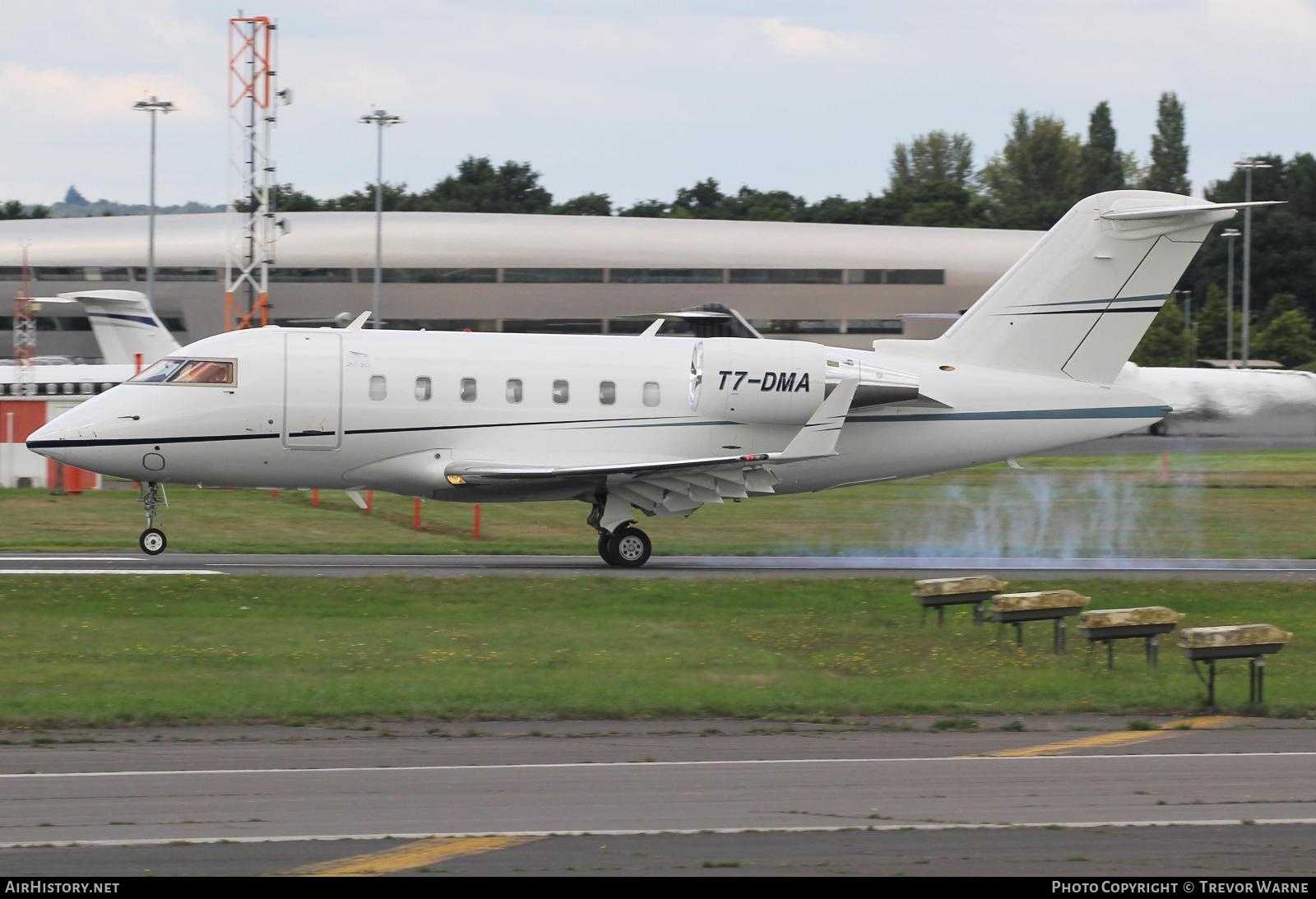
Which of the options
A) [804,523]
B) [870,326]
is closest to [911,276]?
[870,326]

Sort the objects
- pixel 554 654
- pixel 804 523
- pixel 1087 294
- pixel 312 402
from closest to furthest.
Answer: pixel 554 654, pixel 312 402, pixel 1087 294, pixel 804 523

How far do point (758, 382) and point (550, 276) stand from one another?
61561 millimetres

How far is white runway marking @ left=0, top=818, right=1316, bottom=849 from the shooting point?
35.2 ft

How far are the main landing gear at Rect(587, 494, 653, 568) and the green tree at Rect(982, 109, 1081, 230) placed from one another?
5164 inches

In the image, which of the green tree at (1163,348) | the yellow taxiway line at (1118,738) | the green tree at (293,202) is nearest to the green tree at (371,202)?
the green tree at (293,202)

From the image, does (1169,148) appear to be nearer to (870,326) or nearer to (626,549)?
(870,326)

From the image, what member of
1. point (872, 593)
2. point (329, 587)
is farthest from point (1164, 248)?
point (329, 587)

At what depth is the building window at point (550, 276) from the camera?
8788 cm

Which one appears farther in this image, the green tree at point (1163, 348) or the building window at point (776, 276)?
Answer: the green tree at point (1163, 348)

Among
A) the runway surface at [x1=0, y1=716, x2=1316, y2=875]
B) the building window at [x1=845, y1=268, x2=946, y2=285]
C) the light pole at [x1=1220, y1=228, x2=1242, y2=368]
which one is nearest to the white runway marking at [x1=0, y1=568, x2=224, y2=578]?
the runway surface at [x1=0, y1=716, x2=1316, y2=875]

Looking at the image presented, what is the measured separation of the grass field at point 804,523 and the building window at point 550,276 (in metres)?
46.2

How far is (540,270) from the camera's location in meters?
88.1

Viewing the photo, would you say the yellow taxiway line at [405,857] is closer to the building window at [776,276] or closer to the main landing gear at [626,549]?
the main landing gear at [626,549]

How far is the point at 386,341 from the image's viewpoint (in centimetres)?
2723
